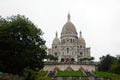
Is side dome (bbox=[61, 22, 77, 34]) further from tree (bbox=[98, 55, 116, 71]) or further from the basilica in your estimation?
tree (bbox=[98, 55, 116, 71])

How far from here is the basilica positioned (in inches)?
4060

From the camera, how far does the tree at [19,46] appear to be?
39969 millimetres

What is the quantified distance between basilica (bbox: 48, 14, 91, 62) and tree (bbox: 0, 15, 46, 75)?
188ft

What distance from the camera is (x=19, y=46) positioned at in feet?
134

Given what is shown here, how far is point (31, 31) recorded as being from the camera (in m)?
42.7

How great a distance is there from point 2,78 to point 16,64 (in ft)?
63.2

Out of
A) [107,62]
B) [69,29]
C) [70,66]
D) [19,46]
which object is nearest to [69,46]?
[69,29]

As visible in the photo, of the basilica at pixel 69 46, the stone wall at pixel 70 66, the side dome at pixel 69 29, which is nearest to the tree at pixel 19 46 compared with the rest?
the stone wall at pixel 70 66

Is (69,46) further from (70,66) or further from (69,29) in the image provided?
(70,66)

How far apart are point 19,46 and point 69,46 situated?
6349 centimetres

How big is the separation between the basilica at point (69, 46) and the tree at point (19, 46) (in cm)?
5728

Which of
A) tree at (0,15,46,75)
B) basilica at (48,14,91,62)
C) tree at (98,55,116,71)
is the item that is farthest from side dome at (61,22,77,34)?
tree at (0,15,46,75)

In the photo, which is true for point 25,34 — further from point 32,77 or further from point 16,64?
point 32,77

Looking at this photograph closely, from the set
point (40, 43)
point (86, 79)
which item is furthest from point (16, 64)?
point (86, 79)
